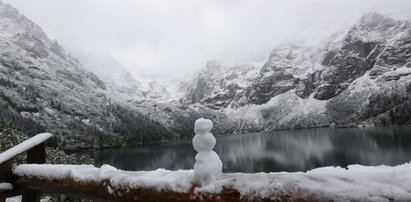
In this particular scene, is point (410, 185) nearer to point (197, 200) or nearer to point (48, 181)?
point (197, 200)

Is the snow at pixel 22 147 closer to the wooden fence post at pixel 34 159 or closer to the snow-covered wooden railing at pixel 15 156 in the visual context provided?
the snow-covered wooden railing at pixel 15 156

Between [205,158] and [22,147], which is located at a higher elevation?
[22,147]

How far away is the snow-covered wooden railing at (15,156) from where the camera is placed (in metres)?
4.25

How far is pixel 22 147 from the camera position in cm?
441

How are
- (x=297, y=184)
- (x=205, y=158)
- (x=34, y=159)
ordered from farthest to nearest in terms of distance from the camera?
(x=34, y=159), (x=205, y=158), (x=297, y=184)

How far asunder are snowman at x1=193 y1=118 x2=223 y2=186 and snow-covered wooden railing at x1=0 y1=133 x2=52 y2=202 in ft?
9.50

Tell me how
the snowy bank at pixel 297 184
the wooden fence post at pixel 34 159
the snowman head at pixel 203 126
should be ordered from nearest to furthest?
the snowy bank at pixel 297 184, the snowman head at pixel 203 126, the wooden fence post at pixel 34 159

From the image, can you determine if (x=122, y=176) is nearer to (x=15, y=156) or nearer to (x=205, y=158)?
(x=205, y=158)

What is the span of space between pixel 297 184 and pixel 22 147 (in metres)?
3.77

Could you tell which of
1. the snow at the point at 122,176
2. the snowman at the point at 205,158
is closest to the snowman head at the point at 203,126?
the snowman at the point at 205,158

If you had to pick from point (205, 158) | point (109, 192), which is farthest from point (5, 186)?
point (205, 158)

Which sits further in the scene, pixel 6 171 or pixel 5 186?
pixel 6 171

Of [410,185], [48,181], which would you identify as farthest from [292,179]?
[48,181]

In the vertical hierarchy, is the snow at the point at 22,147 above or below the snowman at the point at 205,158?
above
